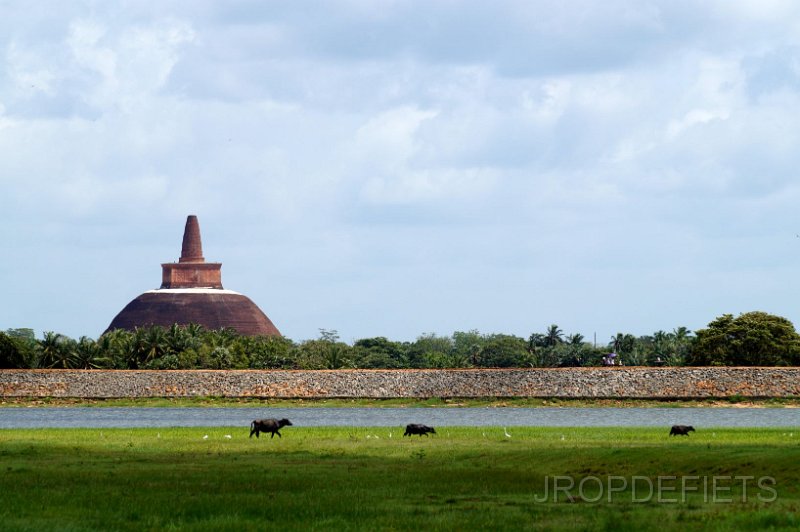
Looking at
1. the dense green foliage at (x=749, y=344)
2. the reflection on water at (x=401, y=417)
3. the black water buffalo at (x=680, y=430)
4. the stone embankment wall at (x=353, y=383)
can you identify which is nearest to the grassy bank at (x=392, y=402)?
the stone embankment wall at (x=353, y=383)

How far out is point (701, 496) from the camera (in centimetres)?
2677

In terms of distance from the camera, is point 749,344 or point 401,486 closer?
point 401,486

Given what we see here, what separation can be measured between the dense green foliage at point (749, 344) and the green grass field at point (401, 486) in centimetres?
6942

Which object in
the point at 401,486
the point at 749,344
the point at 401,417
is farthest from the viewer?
the point at 749,344

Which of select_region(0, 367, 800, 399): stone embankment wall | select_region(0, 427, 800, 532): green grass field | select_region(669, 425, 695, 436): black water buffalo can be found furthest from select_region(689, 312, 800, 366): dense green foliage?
select_region(0, 427, 800, 532): green grass field

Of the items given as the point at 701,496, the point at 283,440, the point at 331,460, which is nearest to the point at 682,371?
the point at 283,440

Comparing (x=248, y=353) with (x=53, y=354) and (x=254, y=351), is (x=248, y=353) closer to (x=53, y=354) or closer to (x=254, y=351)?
(x=254, y=351)

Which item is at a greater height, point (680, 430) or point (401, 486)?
point (680, 430)

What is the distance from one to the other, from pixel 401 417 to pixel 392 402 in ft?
70.1

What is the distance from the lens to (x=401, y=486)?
29.3 m

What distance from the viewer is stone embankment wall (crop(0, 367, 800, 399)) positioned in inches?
3962

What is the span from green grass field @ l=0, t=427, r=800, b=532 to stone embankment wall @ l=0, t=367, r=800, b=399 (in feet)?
185

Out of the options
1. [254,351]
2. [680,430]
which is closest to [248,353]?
[254,351]

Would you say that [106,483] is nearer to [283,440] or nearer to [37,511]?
[37,511]
